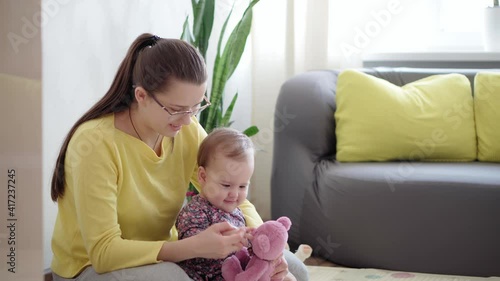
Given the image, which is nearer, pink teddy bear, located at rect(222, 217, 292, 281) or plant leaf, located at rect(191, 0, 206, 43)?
pink teddy bear, located at rect(222, 217, 292, 281)

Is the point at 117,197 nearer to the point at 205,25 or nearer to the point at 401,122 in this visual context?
the point at 205,25

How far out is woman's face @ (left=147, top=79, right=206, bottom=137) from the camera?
177 centimetres

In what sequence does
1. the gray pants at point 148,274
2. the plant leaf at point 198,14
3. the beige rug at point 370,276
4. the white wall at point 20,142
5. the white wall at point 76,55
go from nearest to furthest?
→ the white wall at point 20,142 → the gray pants at point 148,274 → the white wall at point 76,55 → the beige rug at point 370,276 → the plant leaf at point 198,14

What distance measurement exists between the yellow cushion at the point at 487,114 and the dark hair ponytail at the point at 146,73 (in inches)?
69.2

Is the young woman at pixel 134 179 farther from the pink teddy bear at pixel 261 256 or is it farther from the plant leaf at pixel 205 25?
the plant leaf at pixel 205 25

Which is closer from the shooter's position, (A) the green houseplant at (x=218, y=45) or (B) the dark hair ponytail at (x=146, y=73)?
(B) the dark hair ponytail at (x=146, y=73)

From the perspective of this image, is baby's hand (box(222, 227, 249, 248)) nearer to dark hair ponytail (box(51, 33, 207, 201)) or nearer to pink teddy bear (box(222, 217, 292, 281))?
pink teddy bear (box(222, 217, 292, 281))

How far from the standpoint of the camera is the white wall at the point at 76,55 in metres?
2.68

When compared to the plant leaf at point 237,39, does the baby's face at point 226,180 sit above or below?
below

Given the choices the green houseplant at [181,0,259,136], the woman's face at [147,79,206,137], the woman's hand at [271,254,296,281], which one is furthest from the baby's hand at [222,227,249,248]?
the green houseplant at [181,0,259,136]

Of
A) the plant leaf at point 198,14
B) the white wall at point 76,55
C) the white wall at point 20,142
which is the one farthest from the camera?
the plant leaf at point 198,14

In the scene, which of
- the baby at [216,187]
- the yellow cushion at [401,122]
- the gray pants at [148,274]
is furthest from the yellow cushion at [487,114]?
the gray pants at [148,274]

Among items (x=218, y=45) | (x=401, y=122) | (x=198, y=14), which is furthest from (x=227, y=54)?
(x=401, y=122)

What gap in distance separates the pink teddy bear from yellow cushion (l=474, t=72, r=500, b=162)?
1.65 m
